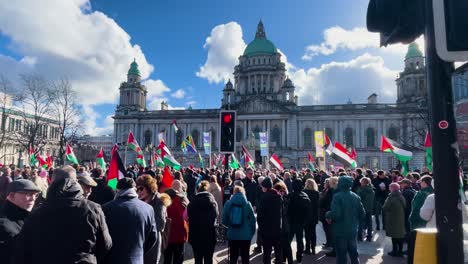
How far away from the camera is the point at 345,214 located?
25.6 ft

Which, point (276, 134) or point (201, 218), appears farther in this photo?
point (276, 134)

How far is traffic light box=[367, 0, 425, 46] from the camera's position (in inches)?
94.2

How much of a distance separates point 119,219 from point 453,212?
392 cm

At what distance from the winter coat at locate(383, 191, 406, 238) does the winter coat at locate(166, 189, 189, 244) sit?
598 cm

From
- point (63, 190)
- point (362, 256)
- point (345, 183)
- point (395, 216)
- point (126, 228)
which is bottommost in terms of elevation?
point (362, 256)

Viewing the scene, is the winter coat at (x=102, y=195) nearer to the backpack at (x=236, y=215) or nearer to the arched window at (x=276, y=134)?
the backpack at (x=236, y=215)

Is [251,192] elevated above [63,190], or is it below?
below

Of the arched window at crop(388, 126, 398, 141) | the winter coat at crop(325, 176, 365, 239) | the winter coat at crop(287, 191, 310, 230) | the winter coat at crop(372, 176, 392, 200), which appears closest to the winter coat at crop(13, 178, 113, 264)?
the winter coat at crop(325, 176, 365, 239)

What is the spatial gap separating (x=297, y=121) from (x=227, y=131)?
171ft

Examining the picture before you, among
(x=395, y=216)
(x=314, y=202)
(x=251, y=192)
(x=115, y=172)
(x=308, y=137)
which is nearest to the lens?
(x=395, y=216)

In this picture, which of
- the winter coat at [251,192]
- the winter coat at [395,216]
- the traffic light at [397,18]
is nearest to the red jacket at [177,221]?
the traffic light at [397,18]

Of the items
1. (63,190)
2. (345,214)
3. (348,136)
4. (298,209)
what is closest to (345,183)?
(345,214)

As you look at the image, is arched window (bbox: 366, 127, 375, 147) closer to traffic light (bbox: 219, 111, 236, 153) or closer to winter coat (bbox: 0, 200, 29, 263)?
traffic light (bbox: 219, 111, 236, 153)

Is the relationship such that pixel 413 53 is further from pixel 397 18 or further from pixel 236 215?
pixel 397 18
